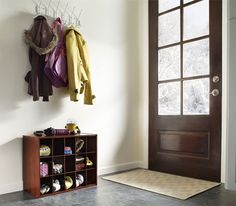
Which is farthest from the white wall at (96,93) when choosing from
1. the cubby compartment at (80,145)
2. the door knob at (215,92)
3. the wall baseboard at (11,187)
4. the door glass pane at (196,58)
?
the door knob at (215,92)

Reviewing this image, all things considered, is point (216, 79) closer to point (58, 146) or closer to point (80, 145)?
point (80, 145)

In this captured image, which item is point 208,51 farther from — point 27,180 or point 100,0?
point 27,180

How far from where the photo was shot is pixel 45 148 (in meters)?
2.34

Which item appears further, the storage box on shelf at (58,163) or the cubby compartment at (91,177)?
Answer: the cubby compartment at (91,177)

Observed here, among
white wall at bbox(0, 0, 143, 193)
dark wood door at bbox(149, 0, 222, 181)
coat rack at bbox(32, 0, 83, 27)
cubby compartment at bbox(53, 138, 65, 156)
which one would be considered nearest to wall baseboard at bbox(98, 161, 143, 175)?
white wall at bbox(0, 0, 143, 193)

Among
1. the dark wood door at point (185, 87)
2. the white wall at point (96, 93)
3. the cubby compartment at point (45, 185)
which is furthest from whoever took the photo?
the dark wood door at point (185, 87)

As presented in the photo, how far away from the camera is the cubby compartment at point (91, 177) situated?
263cm

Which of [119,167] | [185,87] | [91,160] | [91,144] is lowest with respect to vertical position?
[119,167]

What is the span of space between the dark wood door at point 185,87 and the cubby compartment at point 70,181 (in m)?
1.15

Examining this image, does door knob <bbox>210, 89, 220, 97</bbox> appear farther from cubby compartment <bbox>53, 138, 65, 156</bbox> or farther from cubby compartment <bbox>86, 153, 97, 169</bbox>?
cubby compartment <bbox>53, 138, 65, 156</bbox>

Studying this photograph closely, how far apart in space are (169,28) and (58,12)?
4.20ft

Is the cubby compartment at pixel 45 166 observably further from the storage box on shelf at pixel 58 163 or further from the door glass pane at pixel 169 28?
the door glass pane at pixel 169 28

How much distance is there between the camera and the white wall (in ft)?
7.90

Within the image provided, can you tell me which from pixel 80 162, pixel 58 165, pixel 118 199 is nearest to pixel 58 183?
pixel 58 165
